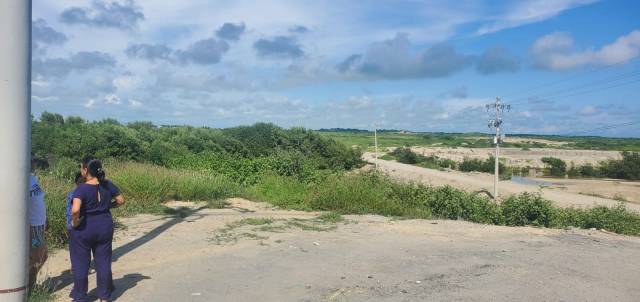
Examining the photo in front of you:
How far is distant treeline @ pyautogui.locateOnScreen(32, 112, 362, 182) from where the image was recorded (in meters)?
19.7

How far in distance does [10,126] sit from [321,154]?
35.3 m

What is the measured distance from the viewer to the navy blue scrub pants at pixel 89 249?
563 cm

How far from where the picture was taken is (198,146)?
31.3 metres

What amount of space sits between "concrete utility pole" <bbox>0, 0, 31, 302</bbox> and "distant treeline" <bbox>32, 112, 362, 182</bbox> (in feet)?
50.0

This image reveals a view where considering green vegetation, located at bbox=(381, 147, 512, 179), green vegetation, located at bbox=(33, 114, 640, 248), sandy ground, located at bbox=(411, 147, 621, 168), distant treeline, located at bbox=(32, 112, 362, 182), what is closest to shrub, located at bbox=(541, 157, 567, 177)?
green vegetation, located at bbox=(381, 147, 512, 179)

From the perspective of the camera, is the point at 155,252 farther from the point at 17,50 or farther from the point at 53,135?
the point at 53,135

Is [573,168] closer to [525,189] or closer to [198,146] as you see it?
[525,189]

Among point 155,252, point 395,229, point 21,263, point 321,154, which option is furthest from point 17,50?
point 321,154

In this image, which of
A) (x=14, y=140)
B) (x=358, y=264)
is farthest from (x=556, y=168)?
(x=14, y=140)

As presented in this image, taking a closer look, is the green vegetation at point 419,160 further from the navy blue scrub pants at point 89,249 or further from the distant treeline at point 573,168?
the navy blue scrub pants at point 89,249

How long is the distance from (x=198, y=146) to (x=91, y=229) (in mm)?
26185

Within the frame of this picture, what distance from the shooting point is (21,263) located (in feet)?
11.2

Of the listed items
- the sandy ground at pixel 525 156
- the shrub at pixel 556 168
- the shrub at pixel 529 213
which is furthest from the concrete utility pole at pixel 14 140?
the sandy ground at pixel 525 156

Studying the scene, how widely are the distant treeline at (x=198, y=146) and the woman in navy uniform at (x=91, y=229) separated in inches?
504
